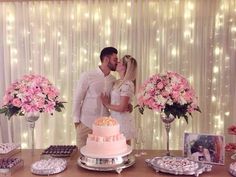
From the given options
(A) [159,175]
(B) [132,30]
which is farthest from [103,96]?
(A) [159,175]

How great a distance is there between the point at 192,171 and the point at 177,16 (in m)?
2.43

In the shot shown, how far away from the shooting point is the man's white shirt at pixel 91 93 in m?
3.65

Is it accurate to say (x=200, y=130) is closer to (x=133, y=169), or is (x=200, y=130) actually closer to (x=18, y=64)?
(x=133, y=169)

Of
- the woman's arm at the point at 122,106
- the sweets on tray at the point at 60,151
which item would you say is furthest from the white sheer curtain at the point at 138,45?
the sweets on tray at the point at 60,151

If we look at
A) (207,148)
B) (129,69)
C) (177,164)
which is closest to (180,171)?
(177,164)

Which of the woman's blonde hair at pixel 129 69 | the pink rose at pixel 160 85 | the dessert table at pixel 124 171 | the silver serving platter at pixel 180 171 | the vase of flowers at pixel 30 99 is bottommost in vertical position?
the dessert table at pixel 124 171

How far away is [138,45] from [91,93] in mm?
915

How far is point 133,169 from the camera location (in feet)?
7.40

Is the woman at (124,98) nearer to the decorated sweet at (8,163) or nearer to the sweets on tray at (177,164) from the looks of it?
the sweets on tray at (177,164)

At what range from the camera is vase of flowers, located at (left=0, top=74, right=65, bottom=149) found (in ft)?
7.89

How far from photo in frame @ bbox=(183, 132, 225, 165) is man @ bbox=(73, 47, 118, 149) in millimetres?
1476

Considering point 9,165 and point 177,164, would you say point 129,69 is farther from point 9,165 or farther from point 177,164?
point 9,165

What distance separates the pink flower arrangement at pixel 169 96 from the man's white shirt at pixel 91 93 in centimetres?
125

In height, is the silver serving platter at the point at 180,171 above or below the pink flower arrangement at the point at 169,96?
below
